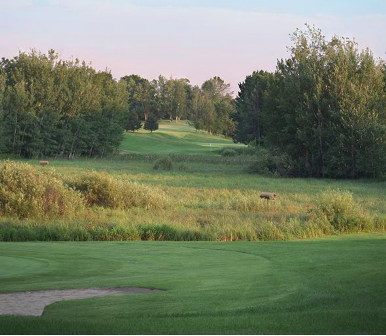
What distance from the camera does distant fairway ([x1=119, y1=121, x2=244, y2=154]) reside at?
94150 millimetres

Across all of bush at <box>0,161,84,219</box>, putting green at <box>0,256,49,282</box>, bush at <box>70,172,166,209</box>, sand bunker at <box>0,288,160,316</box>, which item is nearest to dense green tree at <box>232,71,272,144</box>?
bush at <box>70,172,166,209</box>

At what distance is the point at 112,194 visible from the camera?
28.5 m

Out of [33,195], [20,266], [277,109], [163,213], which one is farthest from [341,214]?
[277,109]

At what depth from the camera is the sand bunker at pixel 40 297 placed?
8172 mm

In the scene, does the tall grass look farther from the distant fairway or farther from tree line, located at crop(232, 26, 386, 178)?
the distant fairway

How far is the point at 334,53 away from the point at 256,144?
37.0 metres

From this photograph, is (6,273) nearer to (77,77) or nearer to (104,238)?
(104,238)

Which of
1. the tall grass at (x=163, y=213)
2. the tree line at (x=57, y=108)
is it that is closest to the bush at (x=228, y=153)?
the tree line at (x=57, y=108)

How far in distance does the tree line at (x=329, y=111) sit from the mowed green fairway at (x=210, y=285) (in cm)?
3351

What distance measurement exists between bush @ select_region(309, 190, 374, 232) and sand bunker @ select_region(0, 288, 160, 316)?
1283 centimetres

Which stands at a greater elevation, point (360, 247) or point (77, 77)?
point (77, 77)

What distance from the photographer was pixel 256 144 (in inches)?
3423

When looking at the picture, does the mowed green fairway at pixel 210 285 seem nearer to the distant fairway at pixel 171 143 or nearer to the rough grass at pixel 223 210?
the rough grass at pixel 223 210

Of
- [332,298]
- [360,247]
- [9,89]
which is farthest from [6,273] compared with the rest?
[9,89]
